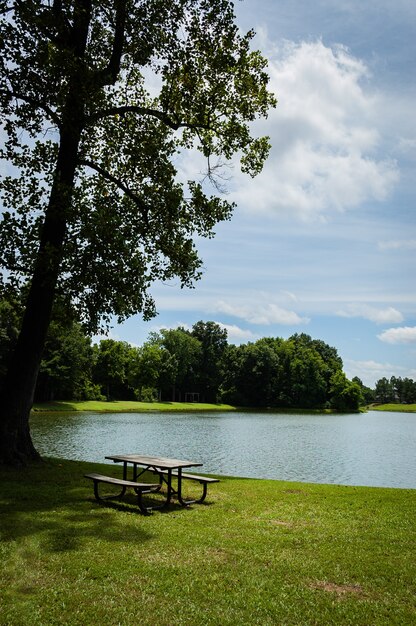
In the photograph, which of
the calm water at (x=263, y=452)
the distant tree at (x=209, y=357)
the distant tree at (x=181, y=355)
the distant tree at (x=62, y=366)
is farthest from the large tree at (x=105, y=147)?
the distant tree at (x=209, y=357)

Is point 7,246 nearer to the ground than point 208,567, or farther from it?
farther from it

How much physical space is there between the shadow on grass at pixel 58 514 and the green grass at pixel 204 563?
0.03 m

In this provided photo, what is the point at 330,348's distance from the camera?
136 meters

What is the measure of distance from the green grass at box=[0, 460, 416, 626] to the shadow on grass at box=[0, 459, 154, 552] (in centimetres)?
3

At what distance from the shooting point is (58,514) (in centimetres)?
974

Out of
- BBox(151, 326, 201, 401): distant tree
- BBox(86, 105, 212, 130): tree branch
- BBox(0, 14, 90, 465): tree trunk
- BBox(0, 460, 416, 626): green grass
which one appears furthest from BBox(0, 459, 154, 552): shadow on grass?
BBox(151, 326, 201, 401): distant tree

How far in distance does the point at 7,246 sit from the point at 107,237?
3.11 m

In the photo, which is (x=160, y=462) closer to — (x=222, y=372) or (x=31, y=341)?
(x=31, y=341)

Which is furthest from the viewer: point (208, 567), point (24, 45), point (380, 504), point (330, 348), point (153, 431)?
point (330, 348)

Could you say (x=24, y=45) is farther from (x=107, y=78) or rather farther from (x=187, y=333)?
(x=187, y=333)

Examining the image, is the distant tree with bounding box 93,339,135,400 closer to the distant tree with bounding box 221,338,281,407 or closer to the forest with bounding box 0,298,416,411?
the forest with bounding box 0,298,416,411

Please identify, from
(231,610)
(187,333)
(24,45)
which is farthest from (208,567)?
(187,333)

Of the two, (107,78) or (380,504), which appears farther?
(107,78)

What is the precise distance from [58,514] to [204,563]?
3.90 metres
